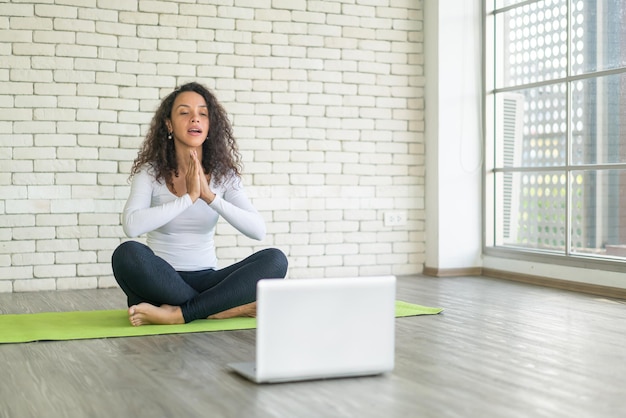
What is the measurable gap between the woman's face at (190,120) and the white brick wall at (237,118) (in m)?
1.61

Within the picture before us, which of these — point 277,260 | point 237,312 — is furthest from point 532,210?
point 237,312

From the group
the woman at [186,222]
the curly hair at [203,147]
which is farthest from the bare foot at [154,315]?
the curly hair at [203,147]

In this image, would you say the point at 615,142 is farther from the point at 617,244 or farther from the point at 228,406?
the point at 228,406

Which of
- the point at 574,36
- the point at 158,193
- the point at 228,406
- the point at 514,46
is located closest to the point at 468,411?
the point at 228,406

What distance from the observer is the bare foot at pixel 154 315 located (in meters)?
3.67

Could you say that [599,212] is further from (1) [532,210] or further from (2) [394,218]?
(2) [394,218]

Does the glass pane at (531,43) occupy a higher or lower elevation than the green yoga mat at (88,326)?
higher

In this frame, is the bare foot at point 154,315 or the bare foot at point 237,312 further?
the bare foot at point 237,312

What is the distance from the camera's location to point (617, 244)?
16.6ft

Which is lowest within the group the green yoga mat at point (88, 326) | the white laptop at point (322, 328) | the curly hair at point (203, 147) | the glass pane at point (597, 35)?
the green yoga mat at point (88, 326)

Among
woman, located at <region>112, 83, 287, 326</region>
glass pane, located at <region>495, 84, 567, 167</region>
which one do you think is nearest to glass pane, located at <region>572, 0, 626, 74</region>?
glass pane, located at <region>495, 84, 567, 167</region>

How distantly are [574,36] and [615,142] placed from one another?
2.55 ft

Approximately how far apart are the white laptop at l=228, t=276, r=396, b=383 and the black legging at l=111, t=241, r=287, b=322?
1.05 metres

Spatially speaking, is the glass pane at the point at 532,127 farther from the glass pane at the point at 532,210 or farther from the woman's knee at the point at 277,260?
the woman's knee at the point at 277,260
